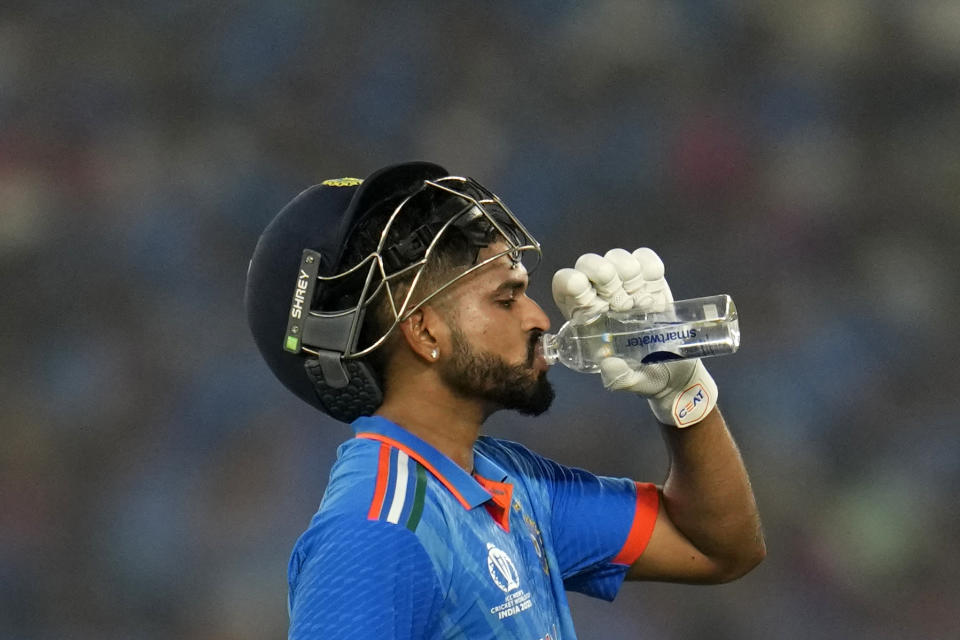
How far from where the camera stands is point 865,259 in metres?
3.17

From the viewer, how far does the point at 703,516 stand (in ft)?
6.20

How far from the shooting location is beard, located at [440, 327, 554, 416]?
166 cm

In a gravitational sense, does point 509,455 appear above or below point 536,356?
below

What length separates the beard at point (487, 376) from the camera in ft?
5.45

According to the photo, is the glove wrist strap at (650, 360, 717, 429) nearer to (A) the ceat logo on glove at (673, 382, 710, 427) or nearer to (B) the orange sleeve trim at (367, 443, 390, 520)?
(A) the ceat logo on glove at (673, 382, 710, 427)

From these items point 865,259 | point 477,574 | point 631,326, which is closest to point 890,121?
point 865,259

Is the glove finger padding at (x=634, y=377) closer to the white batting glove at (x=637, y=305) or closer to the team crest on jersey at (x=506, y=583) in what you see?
the white batting glove at (x=637, y=305)

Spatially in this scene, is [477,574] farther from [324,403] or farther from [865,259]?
[865,259]

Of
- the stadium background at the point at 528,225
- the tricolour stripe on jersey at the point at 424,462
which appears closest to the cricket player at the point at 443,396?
the tricolour stripe on jersey at the point at 424,462

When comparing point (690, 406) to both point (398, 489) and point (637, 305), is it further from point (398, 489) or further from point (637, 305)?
point (398, 489)

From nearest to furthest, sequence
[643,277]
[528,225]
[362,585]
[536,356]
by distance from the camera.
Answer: [362,585], [536,356], [643,277], [528,225]

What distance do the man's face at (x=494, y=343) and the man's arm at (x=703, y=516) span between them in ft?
0.95

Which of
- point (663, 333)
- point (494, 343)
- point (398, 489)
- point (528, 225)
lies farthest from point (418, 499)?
point (528, 225)

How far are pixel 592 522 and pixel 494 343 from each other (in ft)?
1.18
